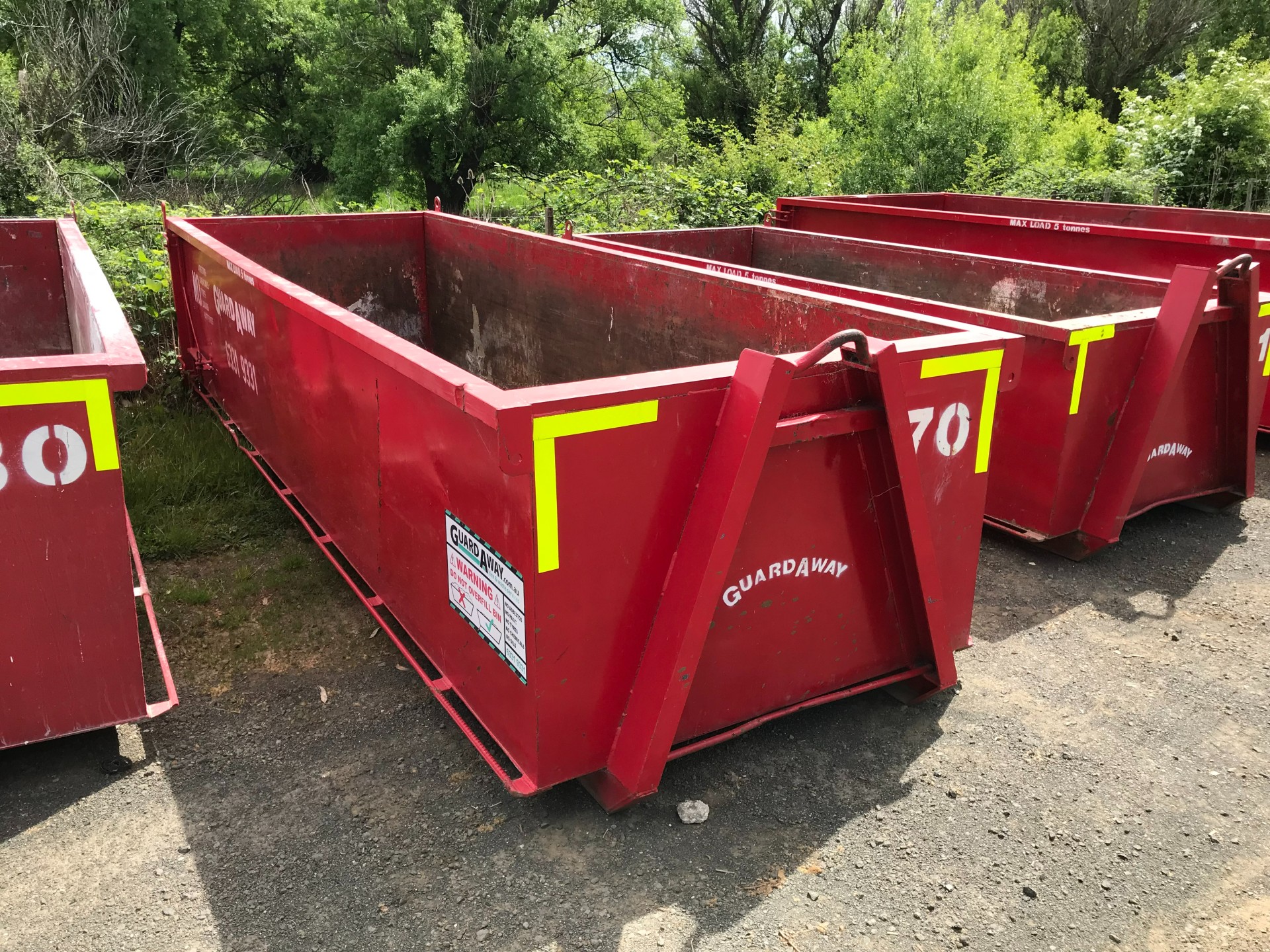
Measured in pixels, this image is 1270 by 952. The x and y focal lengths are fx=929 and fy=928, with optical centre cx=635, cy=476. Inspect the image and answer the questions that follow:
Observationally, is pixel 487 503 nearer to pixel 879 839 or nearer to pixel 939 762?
pixel 879 839

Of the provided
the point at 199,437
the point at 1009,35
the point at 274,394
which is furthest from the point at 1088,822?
the point at 1009,35

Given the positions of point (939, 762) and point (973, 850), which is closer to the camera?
point (973, 850)

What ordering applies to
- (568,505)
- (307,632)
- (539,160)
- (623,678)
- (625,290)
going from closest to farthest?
(568,505), (623,678), (307,632), (625,290), (539,160)

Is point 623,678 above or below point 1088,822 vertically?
above

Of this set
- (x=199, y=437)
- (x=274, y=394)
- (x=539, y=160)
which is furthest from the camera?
(x=539, y=160)

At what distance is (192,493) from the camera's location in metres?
4.83

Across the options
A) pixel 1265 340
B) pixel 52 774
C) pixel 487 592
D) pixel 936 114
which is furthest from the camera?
pixel 936 114

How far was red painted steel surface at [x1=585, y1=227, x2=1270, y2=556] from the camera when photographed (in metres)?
4.12

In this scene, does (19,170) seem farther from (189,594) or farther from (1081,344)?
(1081,344)

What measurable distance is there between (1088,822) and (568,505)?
6.03ft

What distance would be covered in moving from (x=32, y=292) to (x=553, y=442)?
4713 millimetres

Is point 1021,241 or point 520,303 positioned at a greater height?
point 1021,241

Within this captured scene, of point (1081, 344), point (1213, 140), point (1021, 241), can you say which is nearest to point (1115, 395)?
point (1081, 344)

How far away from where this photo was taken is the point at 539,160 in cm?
2428
